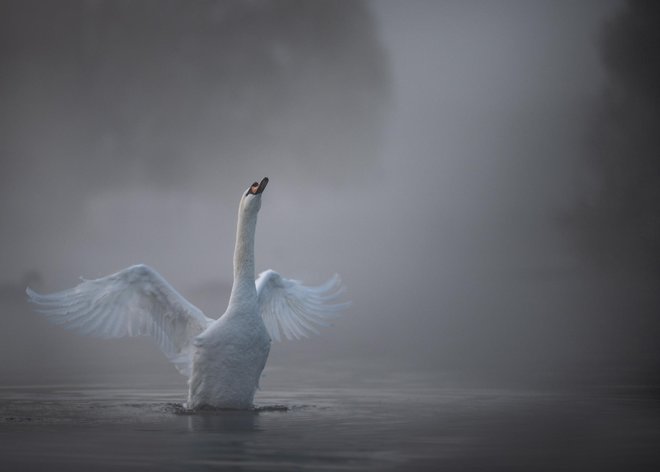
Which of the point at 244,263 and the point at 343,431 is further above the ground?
the point at 244,263

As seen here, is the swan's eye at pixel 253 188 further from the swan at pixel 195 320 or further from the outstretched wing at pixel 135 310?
the outstretched wing at pixel 135 310

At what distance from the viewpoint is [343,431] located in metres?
15.3

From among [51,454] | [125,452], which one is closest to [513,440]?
[125,452]

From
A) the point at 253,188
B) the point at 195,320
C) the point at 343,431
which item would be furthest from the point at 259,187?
the point at 343,431

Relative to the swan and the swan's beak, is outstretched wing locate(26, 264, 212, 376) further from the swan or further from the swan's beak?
the swan's beak

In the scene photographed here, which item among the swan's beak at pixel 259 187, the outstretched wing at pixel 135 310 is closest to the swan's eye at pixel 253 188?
the swan's beak at pixel 259 187

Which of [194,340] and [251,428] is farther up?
[194,340]

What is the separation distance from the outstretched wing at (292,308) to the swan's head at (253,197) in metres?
3.03

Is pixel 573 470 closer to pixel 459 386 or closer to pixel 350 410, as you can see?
pixel 350 410

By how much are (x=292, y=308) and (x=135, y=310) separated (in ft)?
14.2

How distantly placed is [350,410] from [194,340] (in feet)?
9.86

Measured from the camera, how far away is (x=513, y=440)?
14.6 m

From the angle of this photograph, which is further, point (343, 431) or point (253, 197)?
point (253, 197)

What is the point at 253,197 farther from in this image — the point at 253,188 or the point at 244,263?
the point at 244,263
